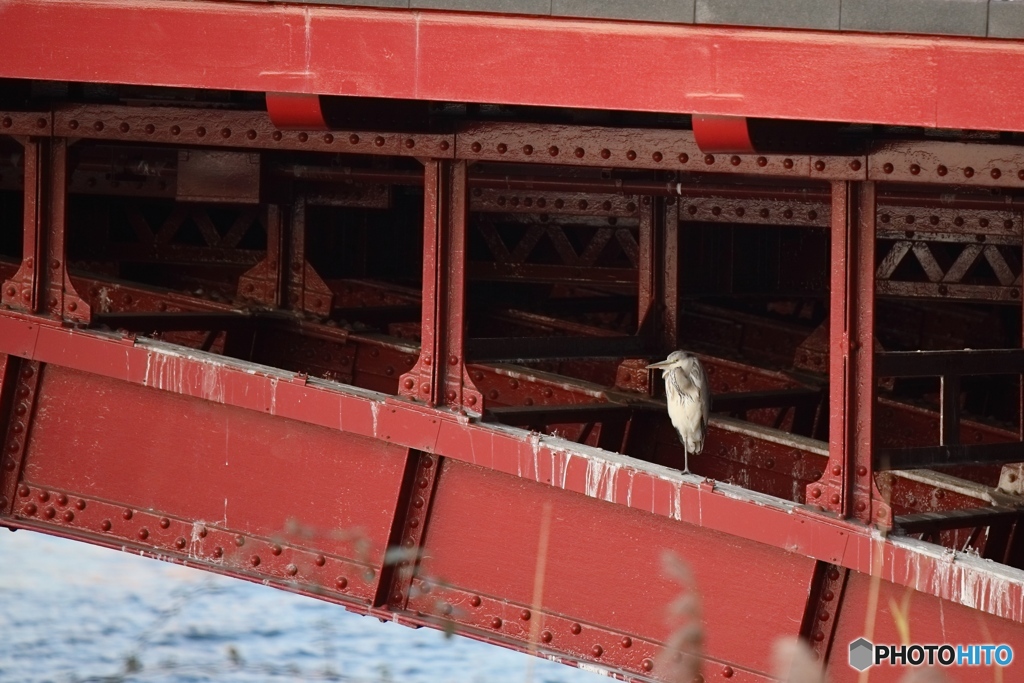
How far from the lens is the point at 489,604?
7176 millimetres

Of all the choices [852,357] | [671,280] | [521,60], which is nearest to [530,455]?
[852,357]

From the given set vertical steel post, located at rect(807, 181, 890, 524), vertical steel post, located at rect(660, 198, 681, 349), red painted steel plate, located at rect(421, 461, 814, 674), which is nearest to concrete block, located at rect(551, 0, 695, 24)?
vertical steel post, located at rect(807, 181, 890, 524)

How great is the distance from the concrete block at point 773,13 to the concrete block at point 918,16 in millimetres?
65

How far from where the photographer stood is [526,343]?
25.8 ft

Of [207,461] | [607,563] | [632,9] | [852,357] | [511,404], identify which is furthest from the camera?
[511,404]

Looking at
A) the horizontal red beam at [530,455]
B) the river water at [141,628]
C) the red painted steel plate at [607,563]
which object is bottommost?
the river water at [141,628]

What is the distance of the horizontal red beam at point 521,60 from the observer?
5.44 metres

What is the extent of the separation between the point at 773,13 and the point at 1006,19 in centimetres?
85

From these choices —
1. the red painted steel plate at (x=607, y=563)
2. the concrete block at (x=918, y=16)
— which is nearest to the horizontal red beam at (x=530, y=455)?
the red painted steel plate at (x=607, y=563)

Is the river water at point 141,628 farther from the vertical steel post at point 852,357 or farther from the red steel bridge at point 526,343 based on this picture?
the vertical steel post at point 852,357

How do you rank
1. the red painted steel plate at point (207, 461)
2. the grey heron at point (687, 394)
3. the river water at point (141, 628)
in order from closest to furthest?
the grey heron at point (687, 394)
the red painted steel plate at point (207, 461)
the river water at point (141, 628)

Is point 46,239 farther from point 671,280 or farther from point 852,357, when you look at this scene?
point 852,357

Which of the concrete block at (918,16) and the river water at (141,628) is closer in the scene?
the concrete block at (918,16)

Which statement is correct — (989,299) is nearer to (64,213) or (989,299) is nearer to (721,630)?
(721,630)
